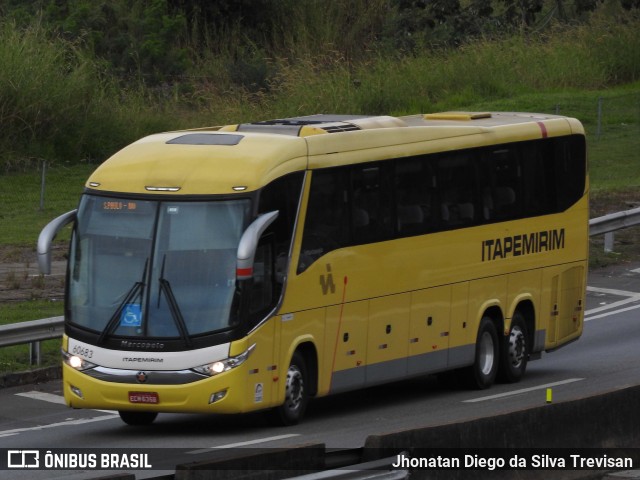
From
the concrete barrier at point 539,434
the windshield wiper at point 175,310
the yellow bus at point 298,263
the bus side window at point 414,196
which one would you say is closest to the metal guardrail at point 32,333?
the yellow bus at point 298,263

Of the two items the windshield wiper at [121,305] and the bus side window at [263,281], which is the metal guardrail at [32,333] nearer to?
the windshield wiper at [121,305]

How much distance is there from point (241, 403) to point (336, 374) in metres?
1.82

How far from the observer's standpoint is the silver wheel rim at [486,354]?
18.8 metres

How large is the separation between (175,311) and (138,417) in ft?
5.86

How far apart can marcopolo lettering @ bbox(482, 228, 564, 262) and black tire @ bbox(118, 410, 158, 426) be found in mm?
4610

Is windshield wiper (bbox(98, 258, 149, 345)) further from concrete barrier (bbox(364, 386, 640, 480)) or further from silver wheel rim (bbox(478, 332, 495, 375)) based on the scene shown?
silver wheel rim (bbox(478, 332, 495, 375))

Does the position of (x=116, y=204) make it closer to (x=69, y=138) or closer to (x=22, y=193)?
(x=22, y=193)

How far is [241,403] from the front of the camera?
583 inches

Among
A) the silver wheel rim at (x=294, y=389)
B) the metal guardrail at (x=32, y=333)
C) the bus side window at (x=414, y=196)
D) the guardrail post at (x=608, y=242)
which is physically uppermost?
the bus side window at (x=414, y=196)

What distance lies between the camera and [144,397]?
48.5ft

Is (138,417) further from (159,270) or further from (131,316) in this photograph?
(159,270)

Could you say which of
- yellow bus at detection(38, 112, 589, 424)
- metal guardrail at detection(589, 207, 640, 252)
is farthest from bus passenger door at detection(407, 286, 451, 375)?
metal guardrail at detection(589, 207, 640, 252)

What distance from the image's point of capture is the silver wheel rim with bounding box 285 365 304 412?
15.6m

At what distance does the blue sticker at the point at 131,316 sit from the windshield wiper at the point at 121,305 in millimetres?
35
